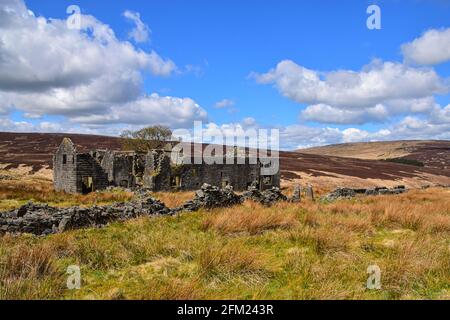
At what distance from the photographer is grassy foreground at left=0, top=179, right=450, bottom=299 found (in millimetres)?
5492

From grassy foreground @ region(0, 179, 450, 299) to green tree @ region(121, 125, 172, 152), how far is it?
4184 centimetres

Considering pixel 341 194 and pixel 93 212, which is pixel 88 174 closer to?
pixel 341 194

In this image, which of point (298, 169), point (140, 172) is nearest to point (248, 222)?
point (140, 172)

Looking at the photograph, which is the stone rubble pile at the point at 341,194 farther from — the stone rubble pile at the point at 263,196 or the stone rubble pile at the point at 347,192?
the stone rubble pile at the point at 263,196

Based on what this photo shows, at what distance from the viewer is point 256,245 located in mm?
8688

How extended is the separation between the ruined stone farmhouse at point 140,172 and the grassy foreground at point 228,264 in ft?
61.8

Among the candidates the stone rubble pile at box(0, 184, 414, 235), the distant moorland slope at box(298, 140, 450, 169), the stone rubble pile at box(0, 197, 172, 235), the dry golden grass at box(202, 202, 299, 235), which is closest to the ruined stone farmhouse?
the stone rubble pile at box(0, 184, 414, 235)

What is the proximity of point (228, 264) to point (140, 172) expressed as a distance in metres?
27.2

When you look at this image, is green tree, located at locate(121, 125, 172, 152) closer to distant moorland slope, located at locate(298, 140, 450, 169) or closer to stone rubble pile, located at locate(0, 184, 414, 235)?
stone rubble pile, located at locate(0, 184, 414, 235)

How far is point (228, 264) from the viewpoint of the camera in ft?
21.0

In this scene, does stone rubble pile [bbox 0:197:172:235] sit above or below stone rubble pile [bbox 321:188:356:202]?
above

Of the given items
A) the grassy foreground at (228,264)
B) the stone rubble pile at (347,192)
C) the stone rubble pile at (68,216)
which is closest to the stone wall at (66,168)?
the stone rubble pile at (68,216)
